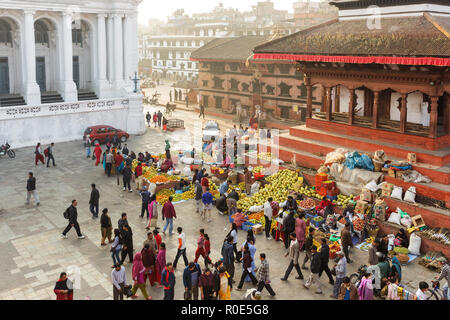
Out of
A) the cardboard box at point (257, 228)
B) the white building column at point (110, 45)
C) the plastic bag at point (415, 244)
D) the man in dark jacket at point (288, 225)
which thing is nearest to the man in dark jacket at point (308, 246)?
the man in dark jacket at point (288, 225)

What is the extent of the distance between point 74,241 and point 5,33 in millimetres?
28107

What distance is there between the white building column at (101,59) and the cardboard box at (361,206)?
28.9 m

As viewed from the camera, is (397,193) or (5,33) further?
(5,33)

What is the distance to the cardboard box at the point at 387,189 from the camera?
19516 mm

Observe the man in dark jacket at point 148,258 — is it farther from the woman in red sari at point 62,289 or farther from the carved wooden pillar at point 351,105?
the carved wooden pillar at point 351,105

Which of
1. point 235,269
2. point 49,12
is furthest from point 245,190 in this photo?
point 49,12

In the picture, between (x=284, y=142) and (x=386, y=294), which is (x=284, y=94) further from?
(x=386, y=294)

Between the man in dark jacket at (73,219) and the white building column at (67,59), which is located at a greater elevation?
the white building column at (67,59)

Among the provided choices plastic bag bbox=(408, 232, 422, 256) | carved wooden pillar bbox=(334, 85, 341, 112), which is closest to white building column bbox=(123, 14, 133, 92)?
carved wooden pillar bbox=(334, 85, 341, 112)

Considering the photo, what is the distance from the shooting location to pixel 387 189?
1955 cm

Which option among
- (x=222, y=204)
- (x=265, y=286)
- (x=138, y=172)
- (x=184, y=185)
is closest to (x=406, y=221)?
(x=265, y=286)

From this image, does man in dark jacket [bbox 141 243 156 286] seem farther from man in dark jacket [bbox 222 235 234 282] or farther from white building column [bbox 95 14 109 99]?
white building column [bbox 95 14 109 99]

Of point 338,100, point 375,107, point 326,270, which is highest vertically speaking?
point 338,100

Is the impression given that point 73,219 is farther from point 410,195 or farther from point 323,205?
point 410,195
